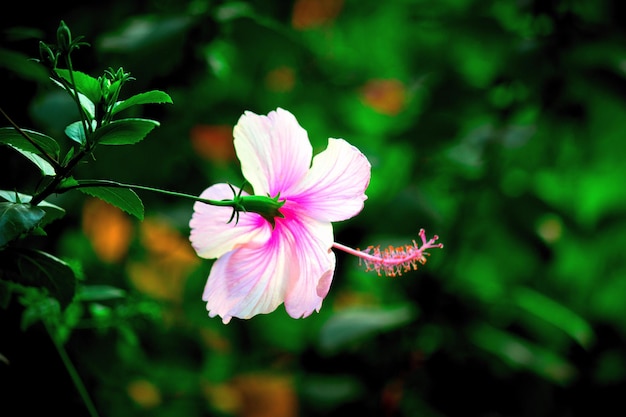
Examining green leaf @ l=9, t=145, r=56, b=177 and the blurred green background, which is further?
the blurred green background

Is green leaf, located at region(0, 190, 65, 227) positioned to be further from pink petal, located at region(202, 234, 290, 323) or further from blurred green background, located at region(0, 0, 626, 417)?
blurred green background, located at region(0, 0, 626, 417)

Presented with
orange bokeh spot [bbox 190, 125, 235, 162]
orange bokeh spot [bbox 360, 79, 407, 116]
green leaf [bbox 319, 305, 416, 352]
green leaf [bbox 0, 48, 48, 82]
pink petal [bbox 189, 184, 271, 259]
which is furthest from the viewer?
orange bokeh spot [bbox 360, 79, 407, 116]

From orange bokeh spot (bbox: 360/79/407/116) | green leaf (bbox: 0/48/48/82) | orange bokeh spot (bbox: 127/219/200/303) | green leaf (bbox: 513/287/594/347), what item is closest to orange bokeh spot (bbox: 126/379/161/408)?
orange bokeh spot (bbox: 127/219/200/303)

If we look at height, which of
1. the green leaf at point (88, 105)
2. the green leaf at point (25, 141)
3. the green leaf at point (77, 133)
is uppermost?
the green leaf at point (88, 105)

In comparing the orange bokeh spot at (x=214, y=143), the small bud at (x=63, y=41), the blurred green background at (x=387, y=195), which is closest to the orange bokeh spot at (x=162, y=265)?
the blurred green background at (x=387, y=195)

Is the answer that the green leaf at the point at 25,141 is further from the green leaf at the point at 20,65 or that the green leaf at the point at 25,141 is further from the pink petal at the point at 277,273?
the green leaf at the point at 20,65

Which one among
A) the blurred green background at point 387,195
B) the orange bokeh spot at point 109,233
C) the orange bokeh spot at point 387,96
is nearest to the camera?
the blurred green background at point 387,195
